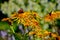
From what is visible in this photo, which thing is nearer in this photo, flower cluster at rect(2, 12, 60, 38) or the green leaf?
flower cluster at rect(2, 12, 60, 38)

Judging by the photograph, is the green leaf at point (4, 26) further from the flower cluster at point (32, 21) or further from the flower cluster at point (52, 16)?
the flower cluster at point (52, 16)

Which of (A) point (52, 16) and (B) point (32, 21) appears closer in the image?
(B) point (32, 21)

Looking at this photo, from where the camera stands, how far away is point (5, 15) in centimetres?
272

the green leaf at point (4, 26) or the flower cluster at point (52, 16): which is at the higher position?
the flower cluster at point (52, 16)

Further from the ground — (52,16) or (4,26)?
(52,16)

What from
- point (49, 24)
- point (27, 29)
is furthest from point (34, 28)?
point (49, 24)

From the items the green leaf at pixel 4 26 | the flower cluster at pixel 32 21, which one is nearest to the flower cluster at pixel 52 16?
the flower cluster at pixel 32 21

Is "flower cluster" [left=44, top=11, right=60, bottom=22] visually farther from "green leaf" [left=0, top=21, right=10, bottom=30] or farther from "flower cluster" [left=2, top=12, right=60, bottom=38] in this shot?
"green leaf" [left=0, top=21, right=10, bottom=30]

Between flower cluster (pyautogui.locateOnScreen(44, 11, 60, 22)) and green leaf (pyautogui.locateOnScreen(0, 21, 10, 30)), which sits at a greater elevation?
flower cluster (pyautogui.locateOnScreen(44, 11, 60, 22))

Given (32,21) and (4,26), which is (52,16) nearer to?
(32,21)

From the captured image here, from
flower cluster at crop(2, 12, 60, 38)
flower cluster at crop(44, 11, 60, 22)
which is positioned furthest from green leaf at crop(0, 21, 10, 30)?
flower cluster at crop(44, 11, 60, 22)

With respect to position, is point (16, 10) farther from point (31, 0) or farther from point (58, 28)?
point (58, 28)

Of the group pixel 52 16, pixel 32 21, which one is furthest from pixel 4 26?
pixel 52 16

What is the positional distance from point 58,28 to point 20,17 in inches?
23.9
